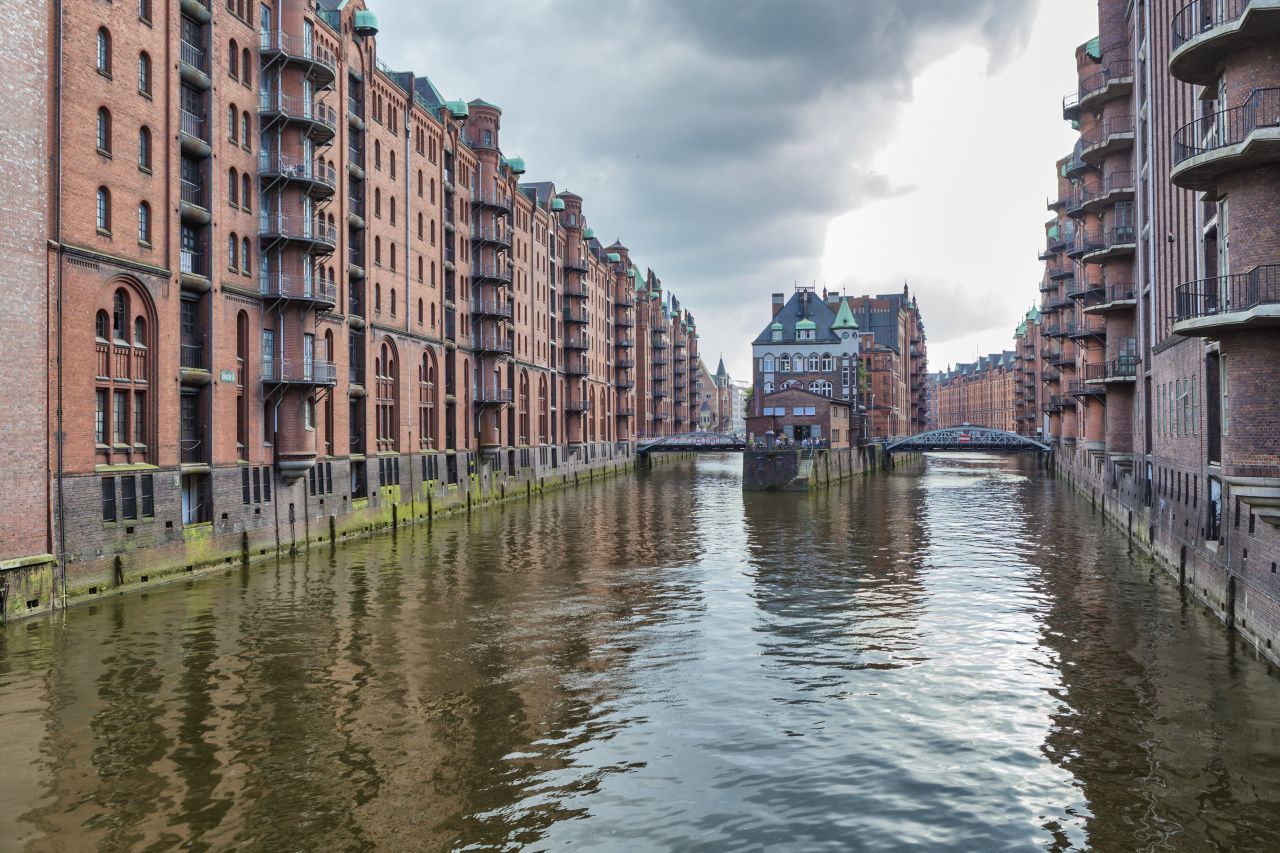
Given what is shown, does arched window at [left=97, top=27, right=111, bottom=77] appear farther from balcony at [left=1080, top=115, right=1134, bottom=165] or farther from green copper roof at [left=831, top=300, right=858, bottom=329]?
green copper roof at [left=831, top=300, right=858, bottom=329]

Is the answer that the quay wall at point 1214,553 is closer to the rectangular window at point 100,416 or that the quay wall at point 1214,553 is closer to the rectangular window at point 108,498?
the rectangular window at point 108,498

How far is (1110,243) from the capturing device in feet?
150

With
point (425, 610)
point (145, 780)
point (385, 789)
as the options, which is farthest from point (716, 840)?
point (425, 610)

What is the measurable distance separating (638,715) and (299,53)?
32108 mm

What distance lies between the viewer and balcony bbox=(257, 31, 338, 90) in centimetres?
3762

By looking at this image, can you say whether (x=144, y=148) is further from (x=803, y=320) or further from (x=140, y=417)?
(x=803, y=320)

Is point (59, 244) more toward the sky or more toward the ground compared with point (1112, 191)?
more toward the ground

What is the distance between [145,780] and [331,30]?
3805 centimetres

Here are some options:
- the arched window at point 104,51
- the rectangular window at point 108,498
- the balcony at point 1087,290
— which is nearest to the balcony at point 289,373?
the rectangular window at point 108,498

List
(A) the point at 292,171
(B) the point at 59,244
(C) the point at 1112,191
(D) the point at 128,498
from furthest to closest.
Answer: (C) the point at 1112,191
(A) the point at 292,171
(D) the point at 128,498
(B) the point at 59,244

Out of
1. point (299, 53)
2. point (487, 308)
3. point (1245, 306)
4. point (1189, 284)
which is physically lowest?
point (1245, 306)

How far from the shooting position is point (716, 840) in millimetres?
12602

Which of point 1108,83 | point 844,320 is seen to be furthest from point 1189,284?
point 844,320

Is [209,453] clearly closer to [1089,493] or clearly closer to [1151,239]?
[1151,239]
